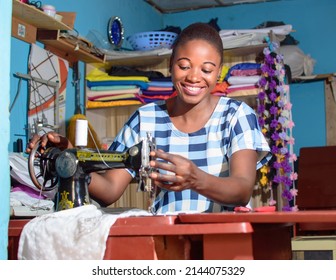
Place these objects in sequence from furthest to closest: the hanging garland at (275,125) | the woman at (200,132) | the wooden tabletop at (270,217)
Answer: the hanging garland at (275,125)
the woman at (200,132)
the wooden tabletop at (270,217)

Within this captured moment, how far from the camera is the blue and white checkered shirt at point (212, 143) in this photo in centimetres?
174

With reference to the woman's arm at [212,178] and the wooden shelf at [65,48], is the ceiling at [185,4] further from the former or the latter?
the woman's arm at [212,178]

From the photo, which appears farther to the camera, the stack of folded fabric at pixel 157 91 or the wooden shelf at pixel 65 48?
the stack of folded fabric at pixel 157 91

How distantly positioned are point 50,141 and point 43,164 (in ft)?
0.23

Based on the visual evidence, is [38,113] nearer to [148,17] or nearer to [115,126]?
[115,126]

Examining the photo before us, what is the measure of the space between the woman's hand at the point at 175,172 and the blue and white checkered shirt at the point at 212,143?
0.40 meters

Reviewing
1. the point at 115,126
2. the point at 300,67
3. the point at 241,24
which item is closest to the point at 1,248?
the point at 115,126

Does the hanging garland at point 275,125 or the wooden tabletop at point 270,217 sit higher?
the hanging garland at point 275,125

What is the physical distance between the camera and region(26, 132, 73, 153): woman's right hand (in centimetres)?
154

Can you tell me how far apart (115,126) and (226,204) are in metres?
2.77

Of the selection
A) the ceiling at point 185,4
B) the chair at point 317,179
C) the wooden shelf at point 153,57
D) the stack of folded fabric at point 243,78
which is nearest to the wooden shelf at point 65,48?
the wooden shelf at point 153,57

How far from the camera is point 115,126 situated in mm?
4297

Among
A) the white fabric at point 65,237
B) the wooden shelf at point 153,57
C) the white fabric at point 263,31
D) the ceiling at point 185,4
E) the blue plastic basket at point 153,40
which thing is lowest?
the white fabric at point 65,237

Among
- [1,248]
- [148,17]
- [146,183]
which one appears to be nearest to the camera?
[1,248]
